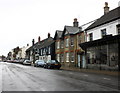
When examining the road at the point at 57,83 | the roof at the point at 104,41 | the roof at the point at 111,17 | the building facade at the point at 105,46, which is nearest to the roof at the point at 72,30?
the building facade at the point at 105,46

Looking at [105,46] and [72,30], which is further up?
[72,30]

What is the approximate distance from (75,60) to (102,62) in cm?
1042

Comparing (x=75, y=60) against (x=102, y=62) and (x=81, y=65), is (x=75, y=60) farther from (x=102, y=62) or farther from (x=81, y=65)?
(x=102, y=62)

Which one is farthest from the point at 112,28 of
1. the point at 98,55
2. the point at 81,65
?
the point at 81,65

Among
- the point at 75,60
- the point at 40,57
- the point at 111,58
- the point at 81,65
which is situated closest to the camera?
the point at 111,58

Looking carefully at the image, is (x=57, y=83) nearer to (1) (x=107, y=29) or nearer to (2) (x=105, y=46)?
(2) (x=105, y=46)

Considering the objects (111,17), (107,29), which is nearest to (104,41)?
(107,29)

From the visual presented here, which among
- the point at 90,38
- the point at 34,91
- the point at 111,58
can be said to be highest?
the point at 90,38

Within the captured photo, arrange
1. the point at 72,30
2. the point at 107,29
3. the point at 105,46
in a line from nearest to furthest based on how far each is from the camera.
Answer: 1. the point at 105,46
2. the point at 107,29
3. the point at 72,30

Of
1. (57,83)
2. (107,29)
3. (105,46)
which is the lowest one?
(57,83)

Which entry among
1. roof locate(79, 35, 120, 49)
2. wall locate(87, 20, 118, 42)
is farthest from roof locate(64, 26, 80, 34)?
roof locate(79, 35, 120, 49)

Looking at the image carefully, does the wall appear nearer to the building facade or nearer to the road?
the building facade

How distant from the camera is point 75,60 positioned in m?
38.2

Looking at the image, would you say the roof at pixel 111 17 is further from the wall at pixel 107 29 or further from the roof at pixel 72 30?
the roof at pixel 72 30
